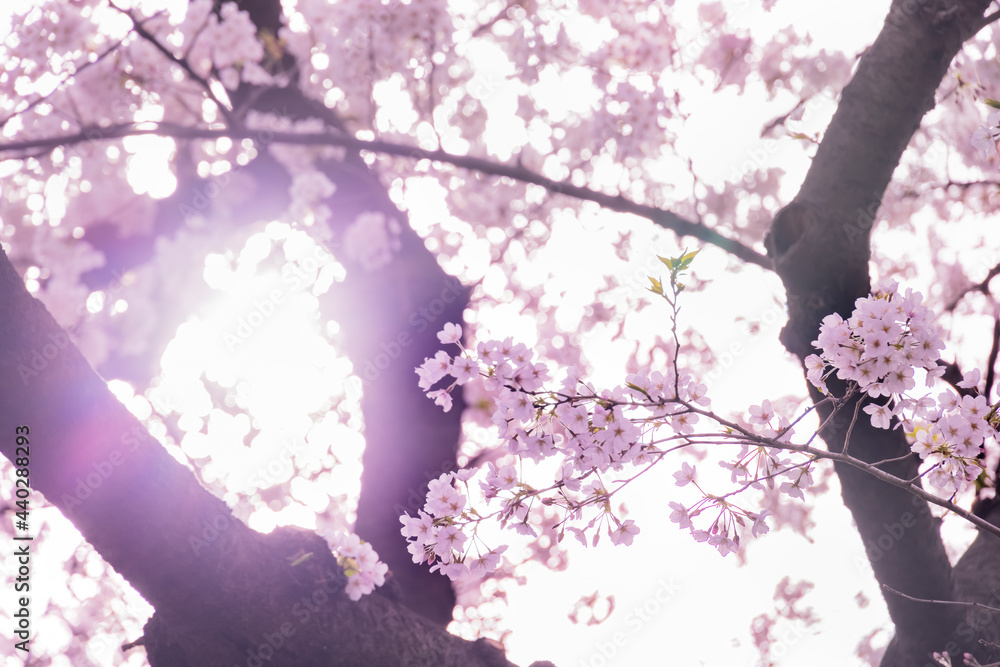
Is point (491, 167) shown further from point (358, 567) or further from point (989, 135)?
point (989, 135)

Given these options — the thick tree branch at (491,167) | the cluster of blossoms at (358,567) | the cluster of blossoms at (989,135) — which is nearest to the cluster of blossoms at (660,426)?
the cluster of blossoms at (989,135)

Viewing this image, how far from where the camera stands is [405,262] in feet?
15.3

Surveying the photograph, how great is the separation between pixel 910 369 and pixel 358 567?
230 centimetres

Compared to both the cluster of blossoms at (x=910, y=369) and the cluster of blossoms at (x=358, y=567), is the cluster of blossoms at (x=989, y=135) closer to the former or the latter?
the cluster of blossoms at (x=910, y=369)

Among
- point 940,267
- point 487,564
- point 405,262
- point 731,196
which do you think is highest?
point 940,267

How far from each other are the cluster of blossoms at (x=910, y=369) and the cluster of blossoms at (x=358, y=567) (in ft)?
6.74

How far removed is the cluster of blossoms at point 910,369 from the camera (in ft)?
5.41

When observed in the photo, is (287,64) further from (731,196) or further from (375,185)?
(731,196)

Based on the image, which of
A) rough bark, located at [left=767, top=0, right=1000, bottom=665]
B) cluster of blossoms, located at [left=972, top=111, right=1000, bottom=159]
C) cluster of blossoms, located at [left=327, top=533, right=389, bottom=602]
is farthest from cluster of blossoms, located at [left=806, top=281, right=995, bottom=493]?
cluster of blossoms, located at [left=327, top=533, right=389, bottom=602]

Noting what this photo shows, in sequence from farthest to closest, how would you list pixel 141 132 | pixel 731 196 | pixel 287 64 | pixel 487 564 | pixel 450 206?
pixel 731 196 → pixel 450 206 → pixel 287 64 → pixel 141 132 → pixel 487 564

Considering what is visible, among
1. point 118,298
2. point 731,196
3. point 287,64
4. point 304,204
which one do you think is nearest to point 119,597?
point 118,298

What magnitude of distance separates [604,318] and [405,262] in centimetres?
375

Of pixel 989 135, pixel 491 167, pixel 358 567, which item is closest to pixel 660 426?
pixel 989 135

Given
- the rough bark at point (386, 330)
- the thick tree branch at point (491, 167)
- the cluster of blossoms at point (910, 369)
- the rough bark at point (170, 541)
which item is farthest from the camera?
the rough bark at point (386, 330)
